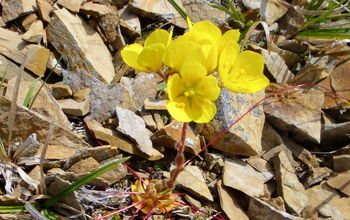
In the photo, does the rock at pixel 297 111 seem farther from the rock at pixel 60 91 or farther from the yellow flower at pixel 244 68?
the rock at pixel 60 91

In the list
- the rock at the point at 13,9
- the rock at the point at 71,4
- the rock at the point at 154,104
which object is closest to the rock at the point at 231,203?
the rock at the point at 154,104

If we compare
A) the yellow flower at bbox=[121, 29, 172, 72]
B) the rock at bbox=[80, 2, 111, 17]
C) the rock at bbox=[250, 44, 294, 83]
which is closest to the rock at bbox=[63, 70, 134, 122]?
the rock at bbox=[80, 2, 111, 17]

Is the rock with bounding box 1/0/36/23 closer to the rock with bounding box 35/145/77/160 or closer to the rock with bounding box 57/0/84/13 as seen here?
the rock with bounding box 57/0/84/13

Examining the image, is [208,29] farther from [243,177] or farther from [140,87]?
[243,177]

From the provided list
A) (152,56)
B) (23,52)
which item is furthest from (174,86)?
(23,52)

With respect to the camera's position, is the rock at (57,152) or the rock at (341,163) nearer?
the rock at (57,152)

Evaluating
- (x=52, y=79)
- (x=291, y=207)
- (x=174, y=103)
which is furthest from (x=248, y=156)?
(x=52, y=79)
